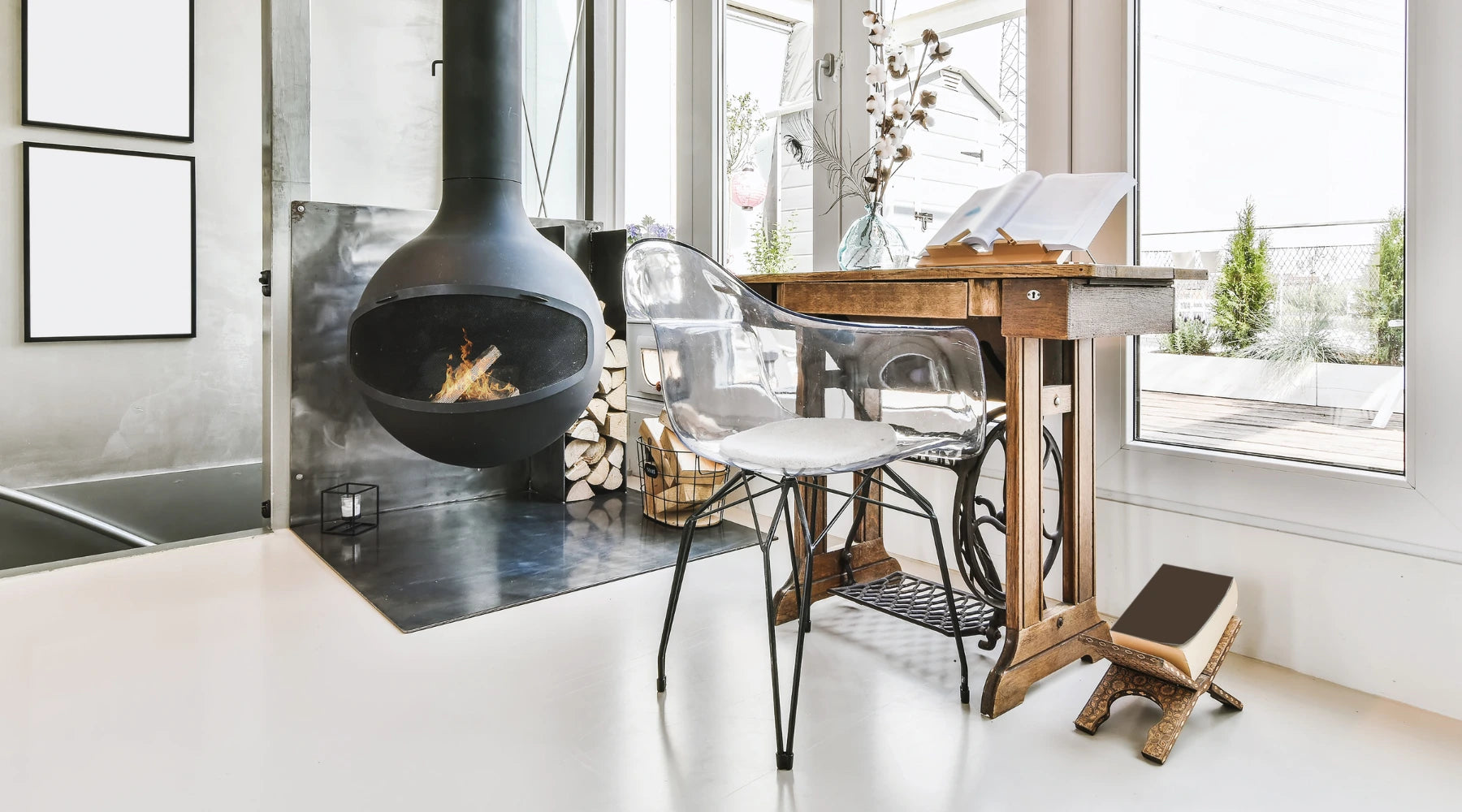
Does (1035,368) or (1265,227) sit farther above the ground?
(1265,227)

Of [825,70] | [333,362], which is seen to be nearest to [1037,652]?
[825,70]

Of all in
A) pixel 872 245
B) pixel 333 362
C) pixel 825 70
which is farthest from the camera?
pixel 333 362

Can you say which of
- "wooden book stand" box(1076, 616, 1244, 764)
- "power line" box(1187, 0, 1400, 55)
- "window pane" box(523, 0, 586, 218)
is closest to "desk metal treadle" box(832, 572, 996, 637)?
"wooden book stand" box(1076, 616, 1244, 764)

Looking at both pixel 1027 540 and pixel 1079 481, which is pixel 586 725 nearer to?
pixel 1027 540

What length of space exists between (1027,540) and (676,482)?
4.83 ft

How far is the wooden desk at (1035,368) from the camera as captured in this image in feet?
5.20

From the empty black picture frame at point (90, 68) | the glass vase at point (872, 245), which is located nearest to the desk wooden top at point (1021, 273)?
the glass vase at point (872, 245)

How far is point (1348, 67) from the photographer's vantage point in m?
1.74

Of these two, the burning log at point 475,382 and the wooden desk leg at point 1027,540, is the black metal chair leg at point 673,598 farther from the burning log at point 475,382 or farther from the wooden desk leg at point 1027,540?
the burning log at point 475,382

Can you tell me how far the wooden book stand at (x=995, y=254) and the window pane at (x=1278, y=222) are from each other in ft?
1.55

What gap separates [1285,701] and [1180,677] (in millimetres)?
329

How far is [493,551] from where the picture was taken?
2.62 m

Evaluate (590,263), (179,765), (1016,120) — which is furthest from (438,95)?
(179,765)

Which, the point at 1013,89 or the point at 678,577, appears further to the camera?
the point at 1013,89
